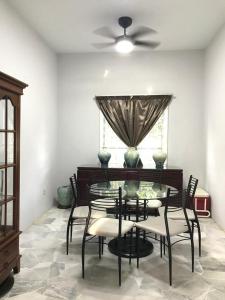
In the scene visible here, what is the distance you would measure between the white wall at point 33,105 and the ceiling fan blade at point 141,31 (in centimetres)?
155

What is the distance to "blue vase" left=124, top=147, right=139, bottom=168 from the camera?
4754mm

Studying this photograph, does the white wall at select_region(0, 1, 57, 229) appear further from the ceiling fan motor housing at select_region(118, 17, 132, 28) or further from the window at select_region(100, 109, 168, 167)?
the ceiling fan motor housing at select_region(118, 17, 132, 28)

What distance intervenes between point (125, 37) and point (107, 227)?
2.69 m

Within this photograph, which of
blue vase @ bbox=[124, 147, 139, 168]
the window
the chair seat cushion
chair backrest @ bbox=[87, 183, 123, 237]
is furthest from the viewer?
the window

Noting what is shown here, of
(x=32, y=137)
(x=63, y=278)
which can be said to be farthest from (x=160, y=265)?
(x=32, y=137)

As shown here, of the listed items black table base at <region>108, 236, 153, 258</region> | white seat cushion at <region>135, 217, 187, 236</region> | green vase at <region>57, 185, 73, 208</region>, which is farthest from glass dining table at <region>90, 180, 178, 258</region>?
green vase at <region>57, 185, 73, 208</region>

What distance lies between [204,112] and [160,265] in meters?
3.15

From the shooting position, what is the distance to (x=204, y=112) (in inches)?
194

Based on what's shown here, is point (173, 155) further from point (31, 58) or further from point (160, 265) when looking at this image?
point (31, 58)

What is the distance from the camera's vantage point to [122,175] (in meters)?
4.67

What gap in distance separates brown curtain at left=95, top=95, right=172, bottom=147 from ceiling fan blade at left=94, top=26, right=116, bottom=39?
120 centimetres

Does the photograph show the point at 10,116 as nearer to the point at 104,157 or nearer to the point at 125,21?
the point at 125,21

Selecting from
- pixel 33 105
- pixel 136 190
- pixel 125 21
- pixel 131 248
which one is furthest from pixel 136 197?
pixel 125 21

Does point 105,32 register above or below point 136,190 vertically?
above
